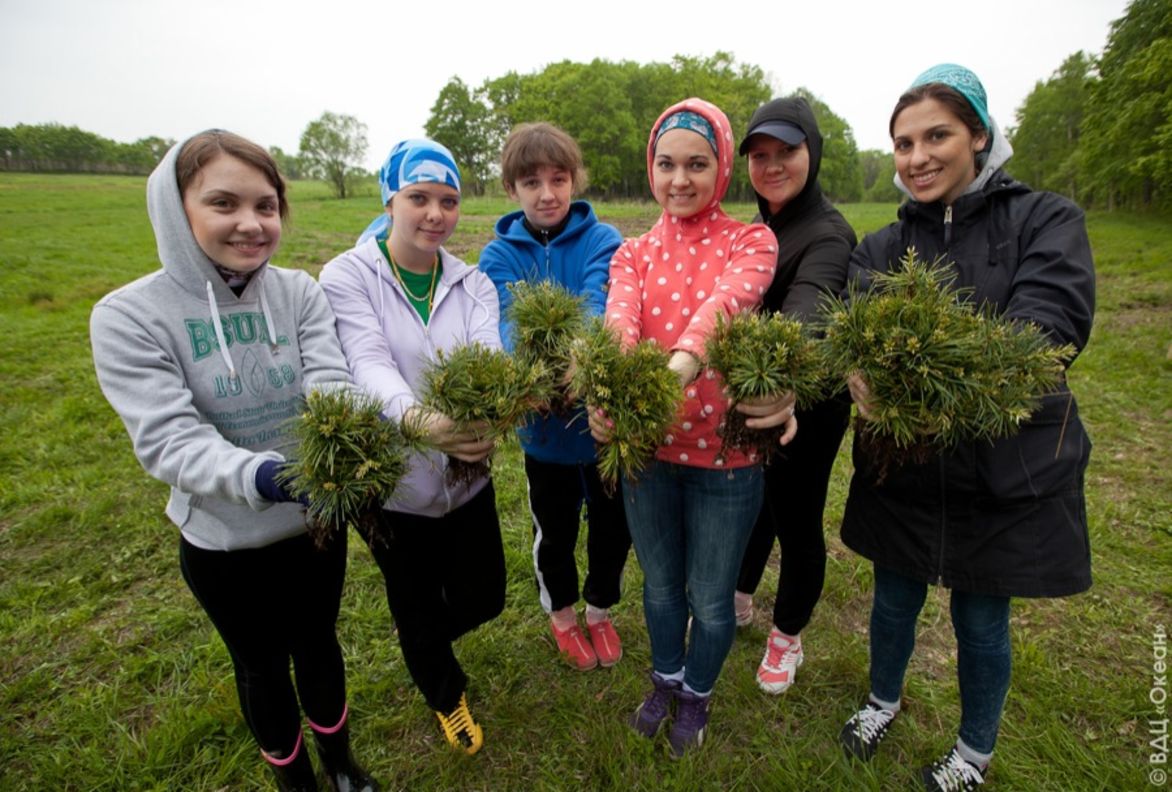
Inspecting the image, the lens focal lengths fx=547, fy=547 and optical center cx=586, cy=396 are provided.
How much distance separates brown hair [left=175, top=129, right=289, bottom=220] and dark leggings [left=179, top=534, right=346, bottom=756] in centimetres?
149

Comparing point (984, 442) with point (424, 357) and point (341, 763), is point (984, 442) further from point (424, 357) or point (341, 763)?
point (341, 763)

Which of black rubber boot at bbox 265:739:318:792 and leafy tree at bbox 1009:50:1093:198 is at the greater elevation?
leafy tree at bbox 1009:50:1093:198

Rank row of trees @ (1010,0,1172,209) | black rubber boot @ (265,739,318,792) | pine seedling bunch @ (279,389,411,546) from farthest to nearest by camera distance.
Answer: row of trees @ (1010,0,1172,209)
black rubber boot @ (265,739,318,792)
pine seedling bunch @ (279,389,411,546)

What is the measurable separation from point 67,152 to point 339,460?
104 m

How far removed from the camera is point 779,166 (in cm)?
281

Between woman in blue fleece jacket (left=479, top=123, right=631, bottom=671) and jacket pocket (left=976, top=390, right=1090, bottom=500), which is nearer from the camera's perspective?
jacket pocket (left=976, top=390, right=1090, bottom=500)

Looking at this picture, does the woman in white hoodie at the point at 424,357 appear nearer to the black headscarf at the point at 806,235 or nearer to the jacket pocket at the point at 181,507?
the jacket pocket at the point at 181,507

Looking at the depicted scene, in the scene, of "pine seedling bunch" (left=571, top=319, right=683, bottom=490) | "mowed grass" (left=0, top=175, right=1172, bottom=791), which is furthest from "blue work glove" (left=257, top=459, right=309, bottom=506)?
"mowed grass" (left=0, top=175, right=1172, bottom=791)

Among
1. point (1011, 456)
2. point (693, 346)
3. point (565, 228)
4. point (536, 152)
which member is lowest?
point (1011, 456)

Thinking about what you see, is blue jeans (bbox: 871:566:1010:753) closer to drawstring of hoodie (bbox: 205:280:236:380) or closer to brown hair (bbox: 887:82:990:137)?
brown hair (bbox: 887:82:990:137)

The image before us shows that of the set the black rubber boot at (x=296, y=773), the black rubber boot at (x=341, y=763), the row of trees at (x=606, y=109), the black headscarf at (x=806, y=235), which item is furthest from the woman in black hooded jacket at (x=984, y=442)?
the row of trees at (x=606, y=109)

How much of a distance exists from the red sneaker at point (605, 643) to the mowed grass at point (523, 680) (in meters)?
0.13

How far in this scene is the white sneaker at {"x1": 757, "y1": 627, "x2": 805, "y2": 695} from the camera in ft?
10.9

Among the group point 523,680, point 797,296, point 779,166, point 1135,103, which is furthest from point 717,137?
point 1135,103
